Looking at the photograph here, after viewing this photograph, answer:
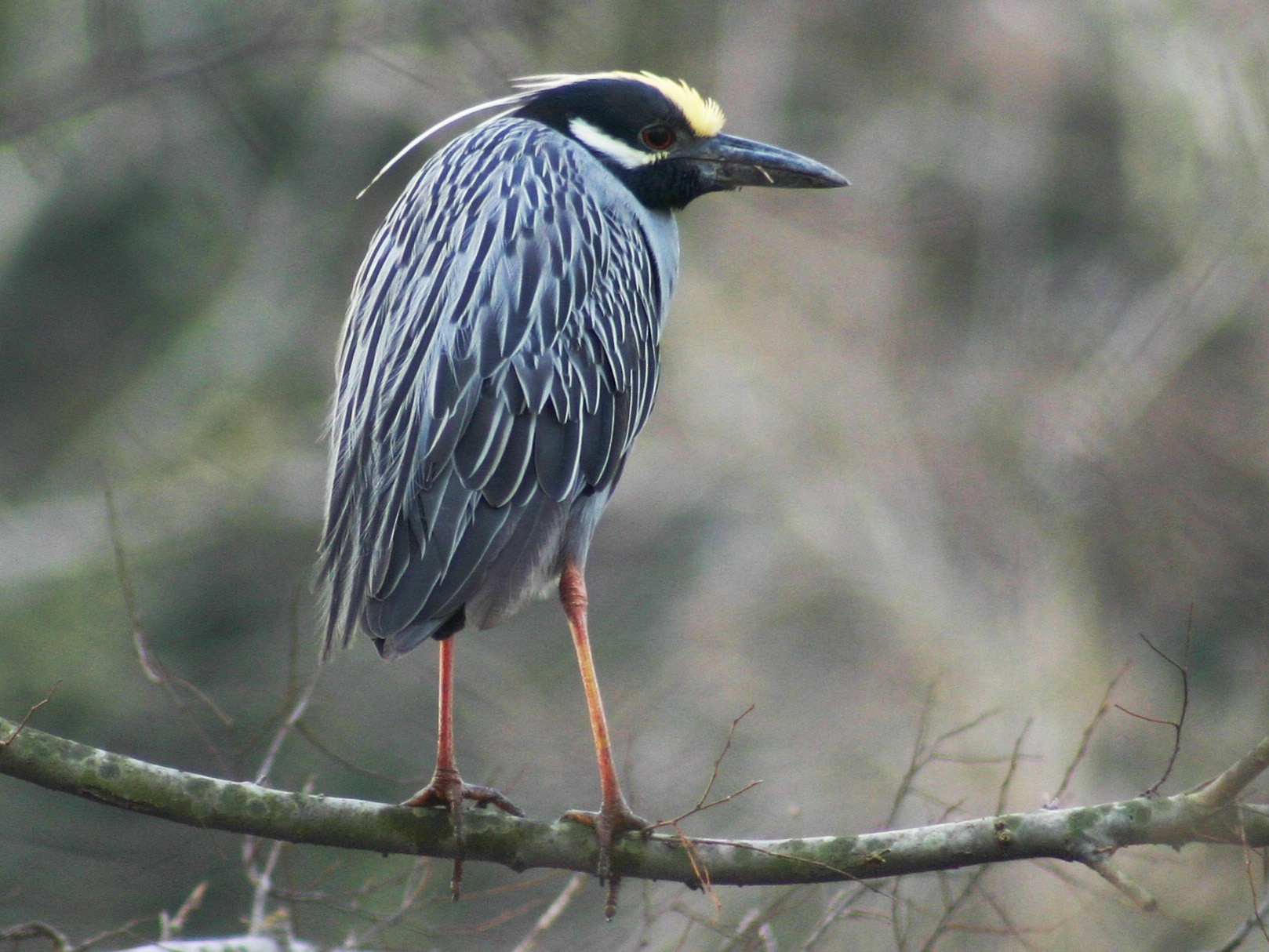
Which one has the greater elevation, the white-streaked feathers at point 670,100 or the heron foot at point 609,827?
the white-streaked feathers at point 670,100

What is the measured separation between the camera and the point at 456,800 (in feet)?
10.9

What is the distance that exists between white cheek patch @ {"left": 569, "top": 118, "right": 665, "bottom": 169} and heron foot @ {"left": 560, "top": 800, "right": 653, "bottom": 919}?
79.0 inches

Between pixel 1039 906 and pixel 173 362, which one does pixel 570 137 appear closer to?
pixel 1039 906

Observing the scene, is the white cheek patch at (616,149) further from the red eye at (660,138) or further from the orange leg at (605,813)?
the orange leg at (605,813)

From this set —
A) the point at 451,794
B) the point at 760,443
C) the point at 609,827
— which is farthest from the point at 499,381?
the point at 760,443

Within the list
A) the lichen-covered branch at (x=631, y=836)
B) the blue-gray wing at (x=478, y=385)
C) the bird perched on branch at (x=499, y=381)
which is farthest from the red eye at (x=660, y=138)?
the lichen-covered branch at (x=631, y=836)

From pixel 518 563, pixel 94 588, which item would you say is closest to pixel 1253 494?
pixel 518 563

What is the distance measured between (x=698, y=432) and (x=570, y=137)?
7409 mm

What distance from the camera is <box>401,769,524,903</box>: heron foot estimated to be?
10.6ft

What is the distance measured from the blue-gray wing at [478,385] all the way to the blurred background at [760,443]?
2506 millimetres

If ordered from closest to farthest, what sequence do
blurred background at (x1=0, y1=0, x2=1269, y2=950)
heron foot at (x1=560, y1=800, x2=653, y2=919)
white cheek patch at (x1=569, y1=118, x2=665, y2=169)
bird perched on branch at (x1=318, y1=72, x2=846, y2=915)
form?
heron foot at (x1=560, y1=800, x2=653, y2=919)
bird perched on branch at (x1=318, y1=72, x2=846, y2=915)
white cheek patch at (x1=569, y1=118, x2=665, y2=169)
blurred background at (x1=0, y1=0, x2=1269, y2=950)

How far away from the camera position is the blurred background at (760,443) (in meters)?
8.34

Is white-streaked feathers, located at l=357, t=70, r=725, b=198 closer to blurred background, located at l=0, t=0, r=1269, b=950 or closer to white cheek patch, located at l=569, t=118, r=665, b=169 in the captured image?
white cheek patch, located at l=569, t=118, r=665, b=169

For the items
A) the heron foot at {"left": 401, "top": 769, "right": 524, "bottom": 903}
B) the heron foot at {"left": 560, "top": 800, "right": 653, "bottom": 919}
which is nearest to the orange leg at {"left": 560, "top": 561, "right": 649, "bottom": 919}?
→ the heron foot at {"left": 560, "top": 800, "right": 653, "bottom": 919}
